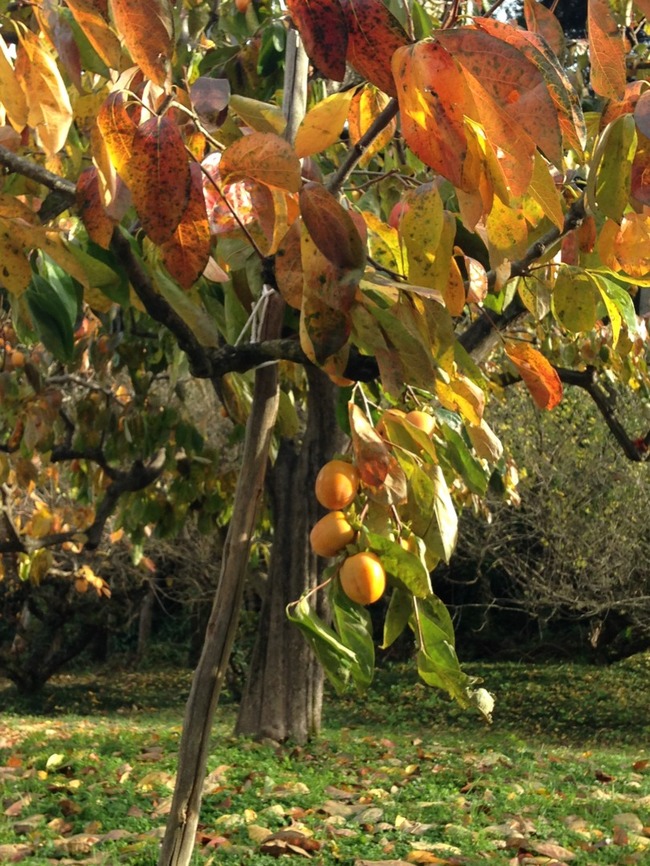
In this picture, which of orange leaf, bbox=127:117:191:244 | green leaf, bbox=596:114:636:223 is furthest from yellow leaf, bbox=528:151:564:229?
orange leaf, bbox=127:117:191:244

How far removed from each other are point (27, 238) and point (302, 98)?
1.98 ft

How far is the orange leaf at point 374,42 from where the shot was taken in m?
0.92

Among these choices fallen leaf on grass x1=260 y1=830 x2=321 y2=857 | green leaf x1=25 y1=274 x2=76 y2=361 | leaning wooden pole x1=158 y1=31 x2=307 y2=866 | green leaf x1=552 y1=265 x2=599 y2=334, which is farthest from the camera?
fallen leaf on grass x1=260 y1=830 x2=321 y2=857

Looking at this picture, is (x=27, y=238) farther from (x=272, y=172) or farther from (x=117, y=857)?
(x=117, y=857)

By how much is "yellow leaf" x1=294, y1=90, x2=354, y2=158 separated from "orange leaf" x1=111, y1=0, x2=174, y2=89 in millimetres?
142

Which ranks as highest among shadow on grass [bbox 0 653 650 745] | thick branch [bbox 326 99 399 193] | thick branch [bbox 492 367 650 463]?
thick branch [bbox 492 367 650 463]

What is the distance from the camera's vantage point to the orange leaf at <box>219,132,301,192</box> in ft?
3.31

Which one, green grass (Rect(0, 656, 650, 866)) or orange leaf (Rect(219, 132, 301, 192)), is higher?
orange leaf (Rect(219, 132, 301, 192))

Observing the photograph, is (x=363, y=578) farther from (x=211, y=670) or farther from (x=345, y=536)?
(x=211, y=670)

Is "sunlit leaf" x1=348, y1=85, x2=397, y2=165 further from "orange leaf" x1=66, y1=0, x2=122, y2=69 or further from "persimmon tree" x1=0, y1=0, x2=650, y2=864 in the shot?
"orange leaf" x1=66, y1=0, x2=122, y2=69

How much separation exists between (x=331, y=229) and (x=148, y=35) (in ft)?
0.85

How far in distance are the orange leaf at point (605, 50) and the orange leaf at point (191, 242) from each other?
409 millimetres

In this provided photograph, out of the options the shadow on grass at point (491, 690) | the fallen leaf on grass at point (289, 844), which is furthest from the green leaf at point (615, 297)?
the shadow on grass at point (491, 690)

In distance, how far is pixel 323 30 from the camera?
93 cm
